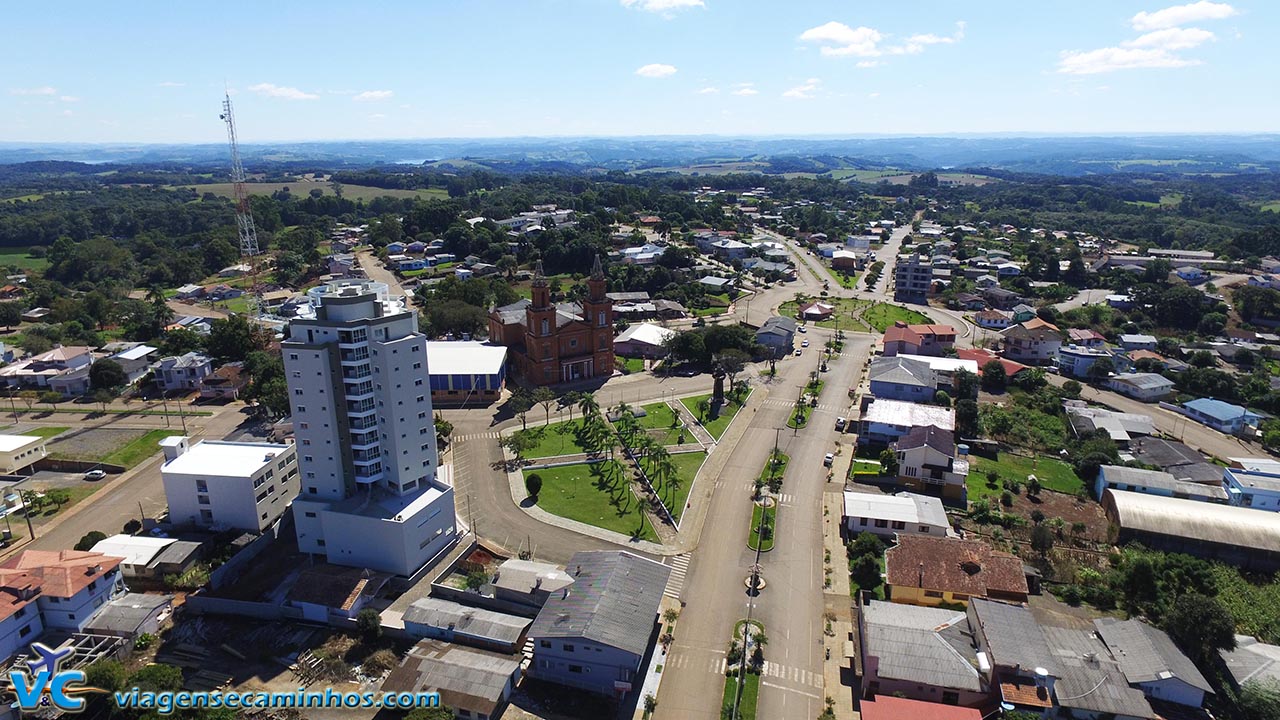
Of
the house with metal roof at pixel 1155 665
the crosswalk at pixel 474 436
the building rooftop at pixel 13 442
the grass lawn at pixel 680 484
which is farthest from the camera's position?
the crosswalk at pixel 474 436

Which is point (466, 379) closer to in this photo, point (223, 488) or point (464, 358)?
point (464, 358)

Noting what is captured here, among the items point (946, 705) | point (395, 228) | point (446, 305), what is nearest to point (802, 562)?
point (946, 705)

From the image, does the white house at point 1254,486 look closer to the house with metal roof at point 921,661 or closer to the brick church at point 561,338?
the house with metal roof at point 921,661

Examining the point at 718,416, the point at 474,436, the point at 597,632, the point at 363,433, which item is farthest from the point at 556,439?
the point at 597,632

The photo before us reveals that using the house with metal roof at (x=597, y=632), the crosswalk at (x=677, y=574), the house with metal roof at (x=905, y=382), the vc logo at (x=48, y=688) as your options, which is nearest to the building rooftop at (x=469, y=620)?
the house with metal roof at (x=597, y=632)

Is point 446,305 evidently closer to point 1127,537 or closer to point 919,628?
point 919,628
